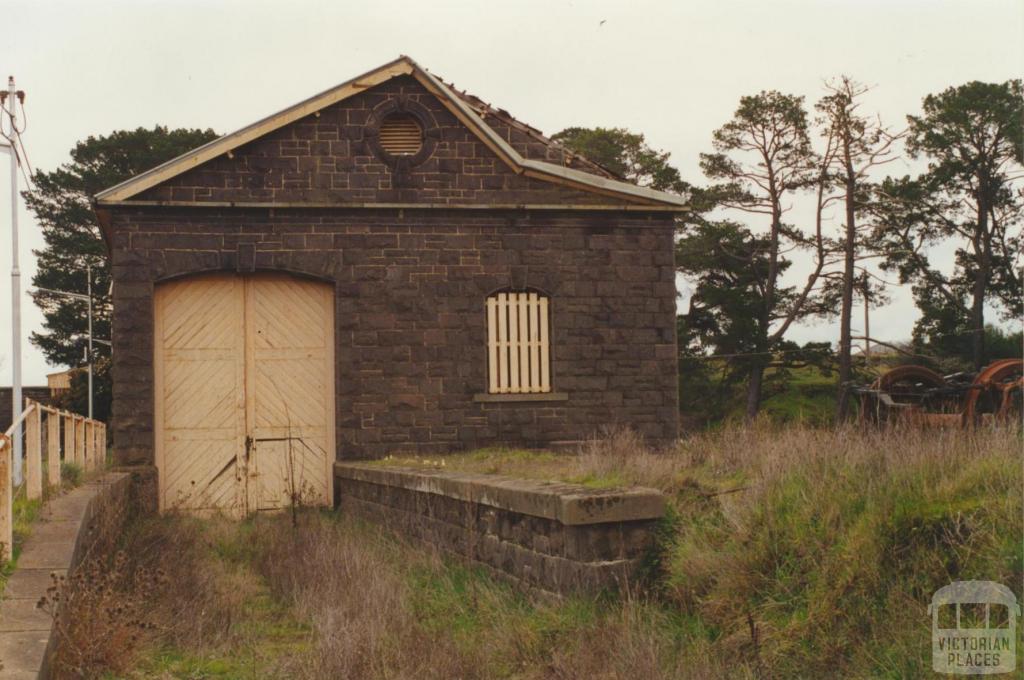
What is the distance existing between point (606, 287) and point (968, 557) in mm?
11915

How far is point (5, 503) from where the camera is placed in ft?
26.0

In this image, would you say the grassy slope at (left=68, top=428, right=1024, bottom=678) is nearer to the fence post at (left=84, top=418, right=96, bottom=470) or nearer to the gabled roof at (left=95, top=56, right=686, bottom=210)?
the fence post at (left=84, top=418, right=96, bottom=470)

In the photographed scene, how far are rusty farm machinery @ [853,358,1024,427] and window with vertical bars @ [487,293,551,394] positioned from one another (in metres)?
4.93

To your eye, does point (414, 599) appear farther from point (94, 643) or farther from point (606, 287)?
point (606, 287)

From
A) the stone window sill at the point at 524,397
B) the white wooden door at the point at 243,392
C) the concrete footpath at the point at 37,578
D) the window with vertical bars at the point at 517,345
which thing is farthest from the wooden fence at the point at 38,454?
the window with vertical bars at the point at 517,345

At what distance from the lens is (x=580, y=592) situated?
8.09m

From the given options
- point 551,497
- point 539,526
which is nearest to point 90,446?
point 539,526

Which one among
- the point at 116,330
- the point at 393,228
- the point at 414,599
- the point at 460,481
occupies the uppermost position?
the point at 393,228

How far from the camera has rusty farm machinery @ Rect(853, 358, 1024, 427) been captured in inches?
671

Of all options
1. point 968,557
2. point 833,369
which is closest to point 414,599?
point 968,557

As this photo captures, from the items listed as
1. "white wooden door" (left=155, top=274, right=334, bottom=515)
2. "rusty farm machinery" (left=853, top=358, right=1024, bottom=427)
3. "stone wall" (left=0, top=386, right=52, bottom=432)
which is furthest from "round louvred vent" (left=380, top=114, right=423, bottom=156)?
"stone wall" (left=0, top=386, right=52, bottom=432)

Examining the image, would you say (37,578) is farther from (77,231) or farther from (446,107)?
(77,231)

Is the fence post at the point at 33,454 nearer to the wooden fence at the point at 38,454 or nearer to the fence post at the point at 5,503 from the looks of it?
the wooden fence at the point at 38,454

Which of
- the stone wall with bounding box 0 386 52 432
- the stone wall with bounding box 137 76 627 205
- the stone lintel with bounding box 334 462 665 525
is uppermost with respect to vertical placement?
the stone wall with bounding box 137 76 627 205
